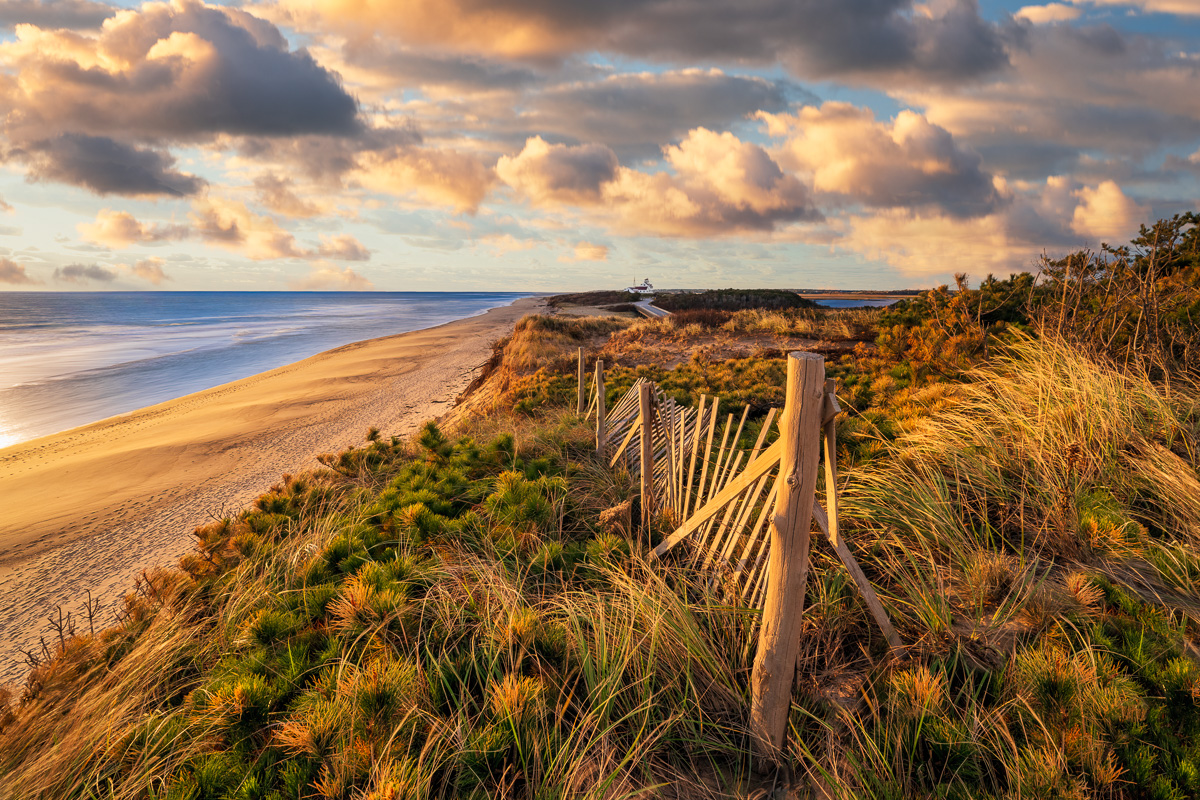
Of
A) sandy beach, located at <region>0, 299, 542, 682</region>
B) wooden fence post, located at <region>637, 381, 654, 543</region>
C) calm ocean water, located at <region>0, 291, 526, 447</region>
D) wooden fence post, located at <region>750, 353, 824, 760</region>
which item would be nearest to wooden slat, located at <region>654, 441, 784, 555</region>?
wooden fence post, located at <region>750, 353, 824, 760</region>

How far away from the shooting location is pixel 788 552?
2.27 metres

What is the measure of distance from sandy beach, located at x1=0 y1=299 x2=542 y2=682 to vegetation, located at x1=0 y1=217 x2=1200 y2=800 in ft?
11.2

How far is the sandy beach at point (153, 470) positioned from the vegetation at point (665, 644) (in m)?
3.41

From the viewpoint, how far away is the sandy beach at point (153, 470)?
6.53 m

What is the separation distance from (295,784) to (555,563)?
6.67ft

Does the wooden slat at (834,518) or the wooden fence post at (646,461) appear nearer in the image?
the wooden slat at (834,518)

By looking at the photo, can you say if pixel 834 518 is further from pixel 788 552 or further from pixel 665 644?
pixel 665 644

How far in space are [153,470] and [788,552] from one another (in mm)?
13071

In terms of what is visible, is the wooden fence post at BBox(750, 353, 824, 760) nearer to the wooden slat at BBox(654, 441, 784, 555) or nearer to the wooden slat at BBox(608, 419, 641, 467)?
the wooden slat at BBox(654, 441, 784, 555)

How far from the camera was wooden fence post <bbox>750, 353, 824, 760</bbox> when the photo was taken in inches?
84.8

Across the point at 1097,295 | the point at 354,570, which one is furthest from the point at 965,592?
the point at 1097,295

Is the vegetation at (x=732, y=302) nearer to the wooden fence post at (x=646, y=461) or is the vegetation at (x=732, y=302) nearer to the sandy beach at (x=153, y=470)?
the sandy beach at (x=153, y=470)

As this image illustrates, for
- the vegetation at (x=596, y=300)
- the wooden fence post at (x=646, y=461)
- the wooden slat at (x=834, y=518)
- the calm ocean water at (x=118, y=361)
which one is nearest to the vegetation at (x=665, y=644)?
the wooden slat at (x=834, y=518)

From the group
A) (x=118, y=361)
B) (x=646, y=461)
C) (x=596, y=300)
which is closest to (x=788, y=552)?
(x=646, y=461)
